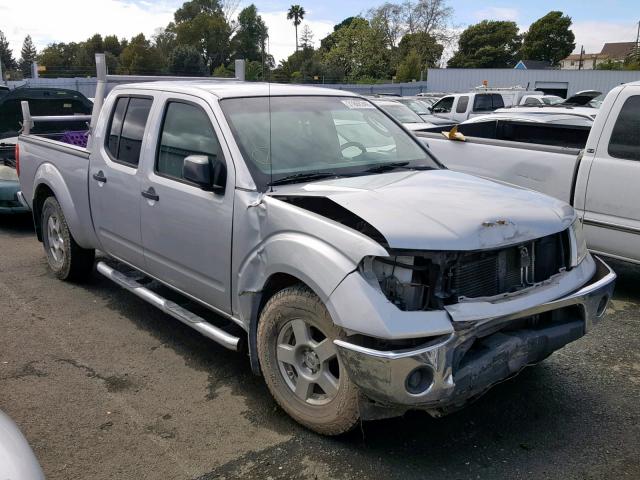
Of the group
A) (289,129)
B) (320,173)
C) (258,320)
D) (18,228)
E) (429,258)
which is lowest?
(18,228)

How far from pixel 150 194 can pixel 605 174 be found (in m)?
4.02

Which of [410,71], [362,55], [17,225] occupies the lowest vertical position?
[17,225]

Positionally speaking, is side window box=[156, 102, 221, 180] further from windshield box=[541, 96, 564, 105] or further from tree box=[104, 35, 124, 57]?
tree box=[104, 35, 124, 57]

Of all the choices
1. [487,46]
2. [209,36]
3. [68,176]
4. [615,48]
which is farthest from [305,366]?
[615,48]

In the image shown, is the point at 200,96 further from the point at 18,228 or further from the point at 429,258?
the point at 18,228

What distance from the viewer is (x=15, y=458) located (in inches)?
81.4

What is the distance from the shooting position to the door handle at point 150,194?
14.0 ft

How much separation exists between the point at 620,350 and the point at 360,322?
8.98 feet

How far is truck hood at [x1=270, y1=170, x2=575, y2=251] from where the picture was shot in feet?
9.64

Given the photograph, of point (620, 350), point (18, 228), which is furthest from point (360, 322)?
point (18, 228)

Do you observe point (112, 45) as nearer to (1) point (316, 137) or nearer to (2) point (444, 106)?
(2) point (444, 106)

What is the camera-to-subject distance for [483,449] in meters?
3.28

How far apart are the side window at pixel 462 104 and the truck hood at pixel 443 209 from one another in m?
15.6

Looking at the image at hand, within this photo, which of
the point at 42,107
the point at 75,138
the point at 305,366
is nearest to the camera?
the point at 305,366
